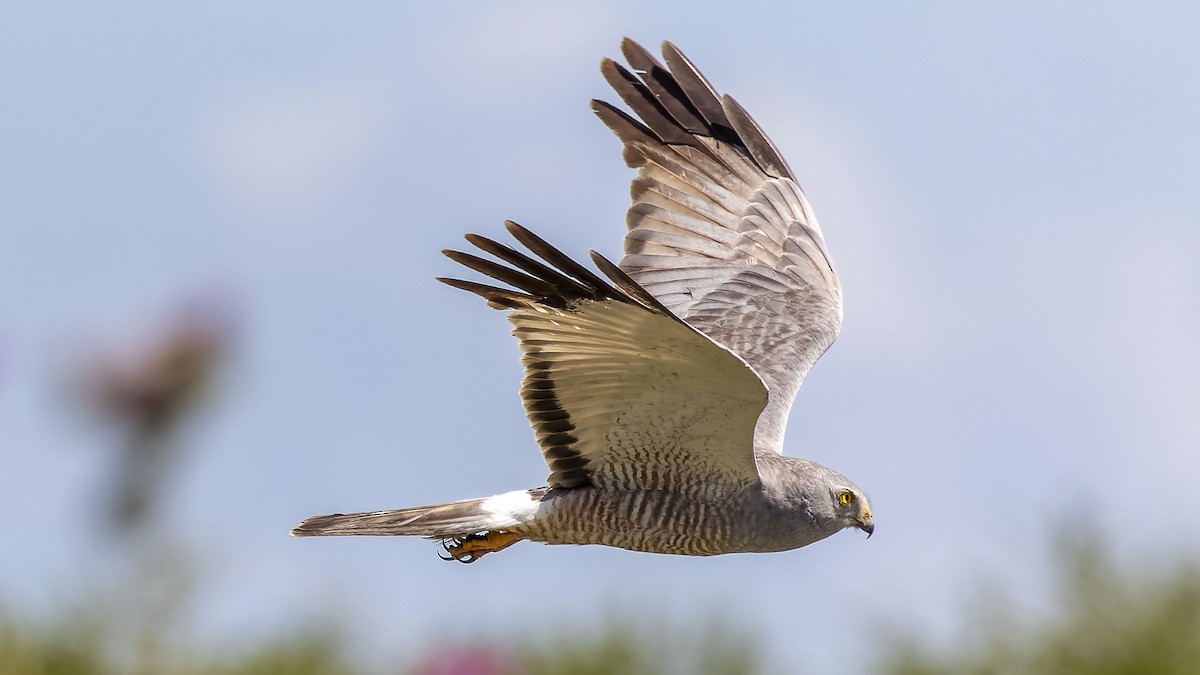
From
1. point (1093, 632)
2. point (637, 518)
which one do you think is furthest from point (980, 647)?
point (637, 518)

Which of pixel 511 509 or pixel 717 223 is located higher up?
pixel 717 223

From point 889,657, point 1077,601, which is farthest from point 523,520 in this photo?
point 1077,601

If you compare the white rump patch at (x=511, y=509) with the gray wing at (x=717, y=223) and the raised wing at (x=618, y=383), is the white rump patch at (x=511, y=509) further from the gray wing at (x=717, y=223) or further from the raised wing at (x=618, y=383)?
the gray wing at (x=717, y=223)

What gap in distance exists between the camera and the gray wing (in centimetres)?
777

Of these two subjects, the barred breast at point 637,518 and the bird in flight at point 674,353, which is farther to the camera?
the barred breast at point 637,518

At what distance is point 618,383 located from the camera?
5570mm

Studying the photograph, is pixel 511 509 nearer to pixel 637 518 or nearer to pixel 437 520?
pixel 437 520

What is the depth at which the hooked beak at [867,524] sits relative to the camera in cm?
642

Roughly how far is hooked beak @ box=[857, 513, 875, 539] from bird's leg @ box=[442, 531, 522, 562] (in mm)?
1530

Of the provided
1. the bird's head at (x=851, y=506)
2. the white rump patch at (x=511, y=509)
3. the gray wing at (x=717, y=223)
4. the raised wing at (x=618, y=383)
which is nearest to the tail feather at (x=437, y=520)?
the white rump patch at (x=511, y=509)

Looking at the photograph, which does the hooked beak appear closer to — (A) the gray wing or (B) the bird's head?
(B) the bird's head

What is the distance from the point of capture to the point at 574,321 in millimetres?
5250

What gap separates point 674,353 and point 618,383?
412mm

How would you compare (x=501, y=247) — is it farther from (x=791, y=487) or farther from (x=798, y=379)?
(x=798, y=379)
